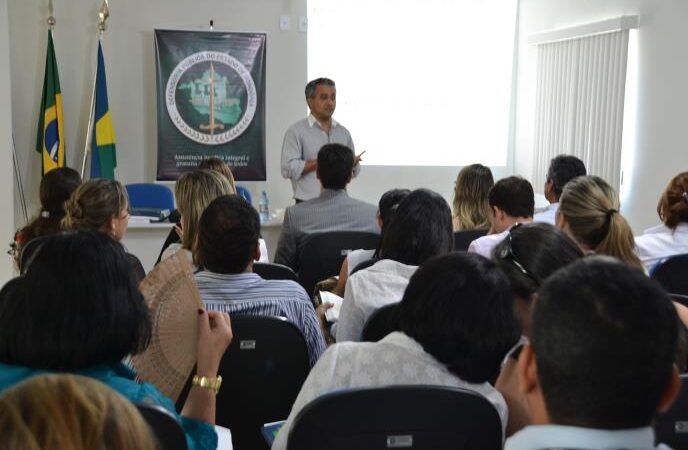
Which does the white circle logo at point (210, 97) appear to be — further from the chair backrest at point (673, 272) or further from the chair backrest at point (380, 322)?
the chair backrest at point (380, 322)

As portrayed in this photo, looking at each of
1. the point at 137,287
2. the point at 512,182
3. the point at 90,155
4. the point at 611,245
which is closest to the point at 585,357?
the point at 137,287

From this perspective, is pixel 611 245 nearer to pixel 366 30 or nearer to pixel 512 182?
pixel 512 182

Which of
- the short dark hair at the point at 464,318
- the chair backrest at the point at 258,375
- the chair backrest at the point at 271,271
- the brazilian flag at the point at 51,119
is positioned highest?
the brazilian flag at the point at 51,119

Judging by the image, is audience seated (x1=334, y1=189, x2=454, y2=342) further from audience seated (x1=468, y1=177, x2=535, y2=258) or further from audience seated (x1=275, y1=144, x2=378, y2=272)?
audience seated (x1=275, y1=144, x2=378, y2=272)

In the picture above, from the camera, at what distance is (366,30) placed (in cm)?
679

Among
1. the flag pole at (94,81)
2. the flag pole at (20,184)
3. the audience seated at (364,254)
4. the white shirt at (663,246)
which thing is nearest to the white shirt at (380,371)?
the audience seated at (364,254)

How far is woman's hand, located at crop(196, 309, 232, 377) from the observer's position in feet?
5.33

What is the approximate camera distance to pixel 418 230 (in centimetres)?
256

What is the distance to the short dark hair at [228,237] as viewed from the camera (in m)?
2.33

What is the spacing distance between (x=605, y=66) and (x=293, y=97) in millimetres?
2598

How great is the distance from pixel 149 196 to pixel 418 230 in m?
3.62

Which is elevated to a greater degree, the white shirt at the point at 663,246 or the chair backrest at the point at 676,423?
the white shirt at the point at 663,246

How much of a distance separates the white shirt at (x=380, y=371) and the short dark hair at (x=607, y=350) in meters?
0.62

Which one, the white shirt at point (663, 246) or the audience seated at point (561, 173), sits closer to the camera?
the white shirt at point (663, 246)
